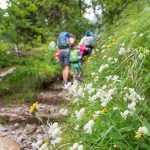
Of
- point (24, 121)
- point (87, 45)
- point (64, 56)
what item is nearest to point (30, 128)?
point (24, 121)

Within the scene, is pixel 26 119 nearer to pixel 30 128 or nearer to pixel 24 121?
pixel 24 121

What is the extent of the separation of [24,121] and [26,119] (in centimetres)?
11

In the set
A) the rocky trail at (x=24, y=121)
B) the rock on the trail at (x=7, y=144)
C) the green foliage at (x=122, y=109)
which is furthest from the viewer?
the rocky trail at (x=24, y=121)

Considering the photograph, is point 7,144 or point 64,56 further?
point 64,56

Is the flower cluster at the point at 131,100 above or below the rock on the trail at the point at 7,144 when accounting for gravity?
above

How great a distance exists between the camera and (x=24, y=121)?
738 cm

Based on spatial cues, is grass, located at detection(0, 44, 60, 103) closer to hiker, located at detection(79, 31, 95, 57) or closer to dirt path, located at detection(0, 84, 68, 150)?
dirt path, located at detection(0, 84, 68, 150)

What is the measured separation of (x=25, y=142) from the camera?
20.5ft

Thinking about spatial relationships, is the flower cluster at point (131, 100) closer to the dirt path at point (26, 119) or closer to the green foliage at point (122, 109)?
the green foliage at point (122, 109)

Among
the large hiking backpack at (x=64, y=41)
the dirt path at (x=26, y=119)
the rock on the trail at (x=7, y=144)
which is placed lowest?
the dirt path at (x=26, y=119)

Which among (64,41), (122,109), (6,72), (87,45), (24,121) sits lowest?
(24,121)

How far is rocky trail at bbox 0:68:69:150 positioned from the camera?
600cm

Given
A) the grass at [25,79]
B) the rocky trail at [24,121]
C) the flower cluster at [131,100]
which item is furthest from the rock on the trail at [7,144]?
the grass at [25,79]

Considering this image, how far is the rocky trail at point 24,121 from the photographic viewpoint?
19.7ft
